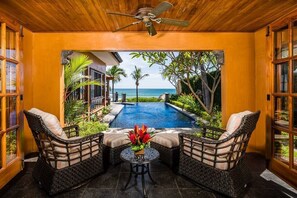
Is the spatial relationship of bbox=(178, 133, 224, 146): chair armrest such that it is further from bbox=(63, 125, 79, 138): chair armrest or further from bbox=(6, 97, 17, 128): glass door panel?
bbox=(6, 97, 17, 128): glass door panel

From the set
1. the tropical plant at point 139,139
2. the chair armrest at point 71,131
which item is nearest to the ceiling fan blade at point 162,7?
the tropical plant at point 139,139

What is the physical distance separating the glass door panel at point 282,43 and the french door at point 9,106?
4573 millimetres

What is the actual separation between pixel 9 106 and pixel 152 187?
2.66m

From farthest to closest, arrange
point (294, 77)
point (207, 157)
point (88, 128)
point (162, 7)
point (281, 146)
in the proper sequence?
point (88, 128), point (281, 146), point (294, 77), point (207, 157), point (162, 7)

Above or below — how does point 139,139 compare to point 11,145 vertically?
above

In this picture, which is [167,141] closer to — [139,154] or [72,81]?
[139,154]

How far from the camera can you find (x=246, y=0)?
2.58 metres

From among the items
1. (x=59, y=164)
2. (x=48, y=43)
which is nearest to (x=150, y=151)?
(x=59, y=164)

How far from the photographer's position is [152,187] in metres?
2.58

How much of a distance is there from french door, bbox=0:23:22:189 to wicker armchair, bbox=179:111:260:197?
2854 millimetres

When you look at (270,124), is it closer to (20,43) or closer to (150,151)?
(150,151)

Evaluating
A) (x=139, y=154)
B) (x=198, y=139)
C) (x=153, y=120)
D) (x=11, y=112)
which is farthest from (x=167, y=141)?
(x=153, y=120)

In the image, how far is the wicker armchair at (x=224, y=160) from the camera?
2.26m

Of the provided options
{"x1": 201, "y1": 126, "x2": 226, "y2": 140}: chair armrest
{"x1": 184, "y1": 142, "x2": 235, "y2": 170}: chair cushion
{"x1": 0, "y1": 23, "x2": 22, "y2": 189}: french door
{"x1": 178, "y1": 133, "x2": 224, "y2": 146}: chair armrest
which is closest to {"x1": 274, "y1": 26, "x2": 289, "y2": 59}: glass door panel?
{"x1": 201, "y1": 126, "x2": 226, "y2": 140}: chair armrest
